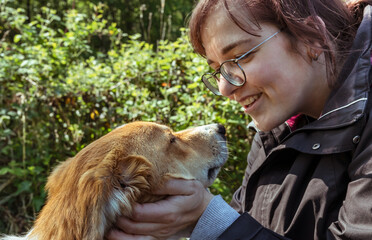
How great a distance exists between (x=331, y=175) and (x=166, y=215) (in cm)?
80

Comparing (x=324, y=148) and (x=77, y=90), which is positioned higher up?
(x=324, y=148)

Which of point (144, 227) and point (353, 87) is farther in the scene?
point (144, 227)

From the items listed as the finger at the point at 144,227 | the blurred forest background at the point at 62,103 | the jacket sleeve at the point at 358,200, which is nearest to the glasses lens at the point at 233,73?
the jacket sleeve at the point at 358,200

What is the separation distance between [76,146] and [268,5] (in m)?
3.24

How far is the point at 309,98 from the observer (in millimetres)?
2068

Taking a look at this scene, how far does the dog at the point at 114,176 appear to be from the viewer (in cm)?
179

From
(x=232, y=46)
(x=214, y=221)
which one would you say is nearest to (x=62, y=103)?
(x=232, y=46)

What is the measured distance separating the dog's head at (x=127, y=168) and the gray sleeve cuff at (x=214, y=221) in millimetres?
289

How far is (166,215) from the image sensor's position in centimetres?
191

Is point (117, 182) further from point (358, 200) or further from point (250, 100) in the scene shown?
point (358, 200)

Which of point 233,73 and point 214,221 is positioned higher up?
point 233,73

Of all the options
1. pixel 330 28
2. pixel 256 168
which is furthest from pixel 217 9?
pixel 256 168

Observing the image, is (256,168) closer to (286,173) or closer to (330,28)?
(286,173)

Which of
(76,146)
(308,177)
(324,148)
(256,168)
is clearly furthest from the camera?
(76,146)
